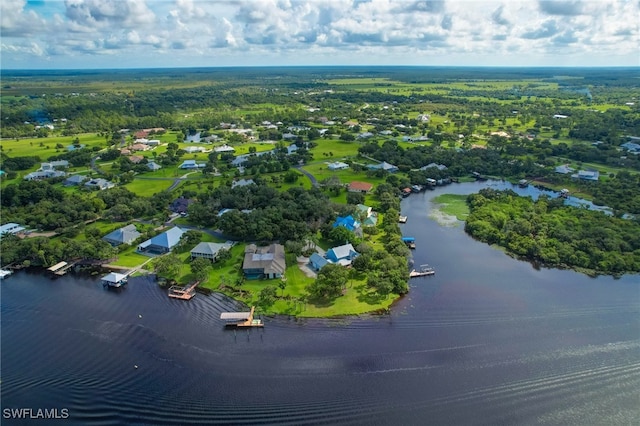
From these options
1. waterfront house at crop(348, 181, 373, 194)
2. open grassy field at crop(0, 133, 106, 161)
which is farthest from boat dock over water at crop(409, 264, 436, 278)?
open grassy field at crop(0, 133, 106, 161)

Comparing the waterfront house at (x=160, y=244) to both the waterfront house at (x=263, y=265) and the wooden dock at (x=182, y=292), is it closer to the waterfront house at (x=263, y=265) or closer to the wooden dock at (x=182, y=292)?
the wooden dock at (x=182, y=292)

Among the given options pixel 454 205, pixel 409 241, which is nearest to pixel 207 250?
pixel 409 241

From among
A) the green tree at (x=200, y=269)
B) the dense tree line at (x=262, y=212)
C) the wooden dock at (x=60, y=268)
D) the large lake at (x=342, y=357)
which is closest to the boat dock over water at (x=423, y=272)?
the large lake at (x=342, y=357)

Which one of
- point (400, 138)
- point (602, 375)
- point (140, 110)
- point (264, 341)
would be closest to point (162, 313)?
point (264, 341)

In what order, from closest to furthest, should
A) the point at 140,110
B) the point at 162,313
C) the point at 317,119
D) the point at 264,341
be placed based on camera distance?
1. the point at 264,341
2. the point at 162,313
3. the point at 317,119
4. the point at 140,110

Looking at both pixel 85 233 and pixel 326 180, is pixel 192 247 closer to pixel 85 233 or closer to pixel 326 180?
pixel 85 233

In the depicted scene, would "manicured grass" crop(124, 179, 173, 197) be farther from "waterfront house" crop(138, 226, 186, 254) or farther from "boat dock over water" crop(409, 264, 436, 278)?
"boat dock over water" crop(409, 264, 436, 278)
